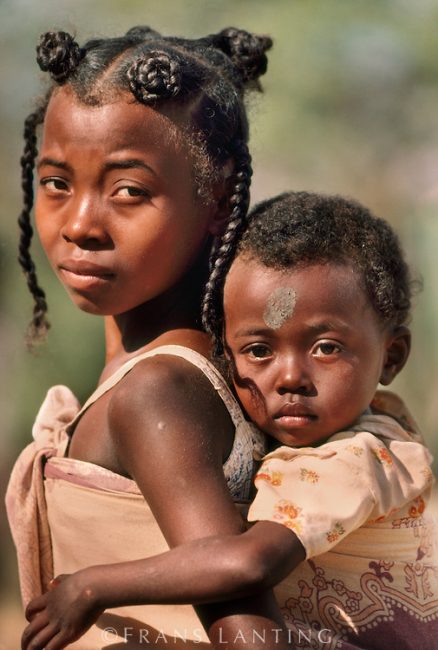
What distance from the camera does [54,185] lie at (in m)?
2.22

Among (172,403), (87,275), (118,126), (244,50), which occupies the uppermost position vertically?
(244,50)

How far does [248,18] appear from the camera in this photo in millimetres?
5828

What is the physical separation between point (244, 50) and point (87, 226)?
0.75 meters

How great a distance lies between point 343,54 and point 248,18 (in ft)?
2.26

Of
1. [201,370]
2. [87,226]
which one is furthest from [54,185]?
[201,370]

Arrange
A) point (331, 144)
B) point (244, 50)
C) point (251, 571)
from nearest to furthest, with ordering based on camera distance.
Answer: point (251, 571)
point (244, 50)
point (331, 144)

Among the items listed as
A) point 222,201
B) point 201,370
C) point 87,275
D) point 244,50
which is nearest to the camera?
point 201,370

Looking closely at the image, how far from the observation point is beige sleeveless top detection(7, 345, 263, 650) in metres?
2.04

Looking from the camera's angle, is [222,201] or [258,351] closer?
[258,351]

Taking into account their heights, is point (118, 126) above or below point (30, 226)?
above

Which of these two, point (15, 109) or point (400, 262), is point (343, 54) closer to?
point (15, 109)

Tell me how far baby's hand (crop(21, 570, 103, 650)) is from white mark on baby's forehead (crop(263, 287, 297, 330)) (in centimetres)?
64

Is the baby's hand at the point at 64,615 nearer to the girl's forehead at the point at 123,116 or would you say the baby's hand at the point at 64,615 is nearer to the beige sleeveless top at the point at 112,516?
the beige sleeveless top at the point at 112,516

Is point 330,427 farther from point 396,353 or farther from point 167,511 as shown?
point 167,511
